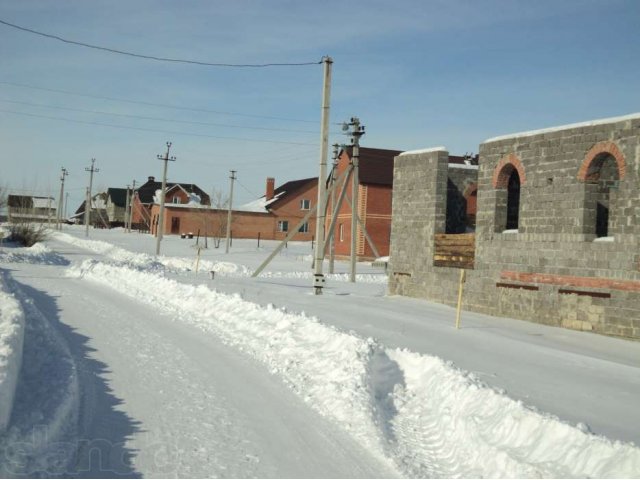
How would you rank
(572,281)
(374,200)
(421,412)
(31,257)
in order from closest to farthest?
(421,412), (572,281), (31,257), (374,200)

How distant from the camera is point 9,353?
803 centimetres

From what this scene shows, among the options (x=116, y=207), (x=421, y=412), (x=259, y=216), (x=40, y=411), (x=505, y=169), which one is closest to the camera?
(x=40, y=411)

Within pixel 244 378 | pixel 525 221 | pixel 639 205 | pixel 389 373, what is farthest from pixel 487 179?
pixel 244 378

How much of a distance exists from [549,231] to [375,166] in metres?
33.9

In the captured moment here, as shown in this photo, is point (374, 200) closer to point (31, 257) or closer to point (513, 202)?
point (31, 257)

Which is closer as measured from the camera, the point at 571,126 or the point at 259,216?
the point at 571,126

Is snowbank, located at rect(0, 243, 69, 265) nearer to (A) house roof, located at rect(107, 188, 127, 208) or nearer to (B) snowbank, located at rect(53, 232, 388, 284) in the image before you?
(B) snowbank, located at rect(53, 232, 388, 284)

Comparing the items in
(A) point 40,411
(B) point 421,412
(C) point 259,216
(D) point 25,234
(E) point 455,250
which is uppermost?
(C) point 259,216

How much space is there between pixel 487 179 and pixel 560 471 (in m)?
12.8

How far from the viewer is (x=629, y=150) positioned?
14.0 m

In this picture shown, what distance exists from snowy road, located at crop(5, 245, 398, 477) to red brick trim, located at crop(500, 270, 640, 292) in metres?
8.02

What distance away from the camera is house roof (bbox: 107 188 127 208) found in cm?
11081

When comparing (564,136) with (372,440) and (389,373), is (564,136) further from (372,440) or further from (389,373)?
(372,440)

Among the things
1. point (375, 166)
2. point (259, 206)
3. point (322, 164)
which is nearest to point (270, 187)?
point (259, 206)
